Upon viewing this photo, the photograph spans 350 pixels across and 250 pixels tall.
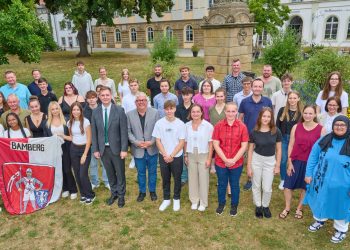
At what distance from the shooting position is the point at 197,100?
19.4 ft

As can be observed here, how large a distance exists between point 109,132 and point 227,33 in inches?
288

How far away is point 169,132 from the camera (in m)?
5.09

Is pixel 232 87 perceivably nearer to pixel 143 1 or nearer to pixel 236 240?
pixel 236 240

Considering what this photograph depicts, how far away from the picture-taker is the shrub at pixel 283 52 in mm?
11609

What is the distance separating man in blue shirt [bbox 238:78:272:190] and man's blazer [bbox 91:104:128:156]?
7.57ft

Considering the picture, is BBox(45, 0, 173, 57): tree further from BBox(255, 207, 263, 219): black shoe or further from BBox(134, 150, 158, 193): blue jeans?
BBox(255, 207, 263, 219): black shoe

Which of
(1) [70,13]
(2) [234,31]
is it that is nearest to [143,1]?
(1) [70,13]

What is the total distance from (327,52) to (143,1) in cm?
2222

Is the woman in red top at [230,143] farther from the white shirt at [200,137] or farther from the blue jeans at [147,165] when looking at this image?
the blue jeans at [147,165]

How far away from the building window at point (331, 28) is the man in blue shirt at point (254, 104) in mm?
34847

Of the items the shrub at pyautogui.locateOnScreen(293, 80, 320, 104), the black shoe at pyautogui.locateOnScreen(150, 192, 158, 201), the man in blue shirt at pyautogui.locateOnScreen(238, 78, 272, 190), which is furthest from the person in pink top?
the shrub at pyautogui.locateOnScreen(293, 80, 320, 104)

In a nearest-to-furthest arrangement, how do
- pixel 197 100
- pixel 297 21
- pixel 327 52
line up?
pixel 197 100 < pixel 327 52 < pixel 297 21

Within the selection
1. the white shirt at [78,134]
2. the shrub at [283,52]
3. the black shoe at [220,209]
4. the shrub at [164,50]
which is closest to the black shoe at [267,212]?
the black shoe at [220,209]

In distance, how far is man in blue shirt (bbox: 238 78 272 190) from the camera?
17.8ft
